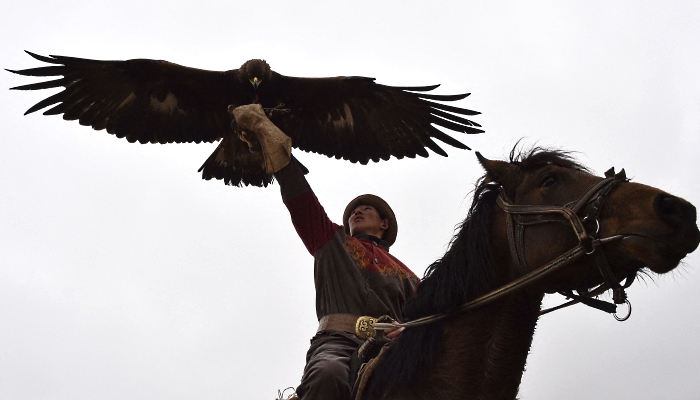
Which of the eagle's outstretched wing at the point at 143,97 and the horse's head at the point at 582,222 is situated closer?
the horse's head at the point at 582,222

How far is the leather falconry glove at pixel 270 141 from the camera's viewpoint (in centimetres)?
373

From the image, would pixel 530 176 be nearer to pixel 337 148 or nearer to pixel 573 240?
pixel 573 240

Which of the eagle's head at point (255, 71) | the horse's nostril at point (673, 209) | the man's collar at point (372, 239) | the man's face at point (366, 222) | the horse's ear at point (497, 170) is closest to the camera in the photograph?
the horse's nostril at point (673, 209)

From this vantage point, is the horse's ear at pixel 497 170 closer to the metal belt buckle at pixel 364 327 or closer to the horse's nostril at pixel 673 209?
the horse's nostril at pixel 673 209

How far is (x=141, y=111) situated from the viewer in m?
6.10

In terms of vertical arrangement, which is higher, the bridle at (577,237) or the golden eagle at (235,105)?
the golden eagle at (235,105)

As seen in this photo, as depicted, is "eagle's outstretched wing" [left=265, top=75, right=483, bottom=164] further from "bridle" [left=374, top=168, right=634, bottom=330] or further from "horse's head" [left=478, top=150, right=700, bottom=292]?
"bridle" [left=374, top=168, right=634, bottom=330]

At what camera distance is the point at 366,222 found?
4484 millimetres

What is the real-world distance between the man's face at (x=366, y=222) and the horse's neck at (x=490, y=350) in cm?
168

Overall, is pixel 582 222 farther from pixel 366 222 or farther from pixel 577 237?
pixel 366 222

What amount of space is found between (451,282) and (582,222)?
584mm

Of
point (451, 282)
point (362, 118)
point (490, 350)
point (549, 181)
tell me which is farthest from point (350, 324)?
point (362, 118)

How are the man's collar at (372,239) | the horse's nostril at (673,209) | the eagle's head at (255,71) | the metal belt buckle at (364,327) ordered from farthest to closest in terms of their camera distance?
the eagle's head at (255,71)
the man's collar at (372,239)
the metal belt buckle at (364,327)
the horse's nostril at (673,209)

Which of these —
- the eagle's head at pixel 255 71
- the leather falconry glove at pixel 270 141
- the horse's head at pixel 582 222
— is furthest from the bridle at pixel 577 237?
the eagle's head at pixel 255 71
